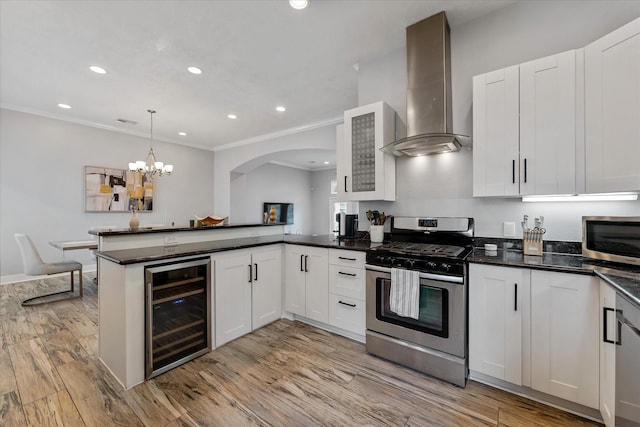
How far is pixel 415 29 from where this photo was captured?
2.53m

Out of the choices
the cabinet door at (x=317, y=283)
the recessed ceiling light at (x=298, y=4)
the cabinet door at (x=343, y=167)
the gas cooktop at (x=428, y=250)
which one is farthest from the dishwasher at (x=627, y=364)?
the recessed ceiling light at (x=298, y=4)

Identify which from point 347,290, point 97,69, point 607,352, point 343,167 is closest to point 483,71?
point 343,167

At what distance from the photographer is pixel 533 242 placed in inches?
82.7

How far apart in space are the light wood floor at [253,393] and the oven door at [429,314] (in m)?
0.29

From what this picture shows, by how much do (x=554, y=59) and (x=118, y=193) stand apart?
22.9ft

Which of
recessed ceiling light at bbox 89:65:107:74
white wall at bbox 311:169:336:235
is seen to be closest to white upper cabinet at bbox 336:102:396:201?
recessed ceiling light at bbox 89:65:107:74

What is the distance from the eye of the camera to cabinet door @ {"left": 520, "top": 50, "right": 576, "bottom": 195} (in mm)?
1852

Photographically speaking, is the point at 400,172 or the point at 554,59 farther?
the point at 400,172

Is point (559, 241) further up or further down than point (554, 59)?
further down

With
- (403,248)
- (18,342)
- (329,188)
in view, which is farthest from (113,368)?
(329,188)

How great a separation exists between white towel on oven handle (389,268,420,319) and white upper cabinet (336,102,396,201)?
89cm

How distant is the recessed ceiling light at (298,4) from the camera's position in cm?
221

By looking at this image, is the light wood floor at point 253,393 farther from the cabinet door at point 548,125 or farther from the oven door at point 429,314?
the cabinet door at point 548,125

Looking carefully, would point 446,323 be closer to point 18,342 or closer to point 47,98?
point 18,342
